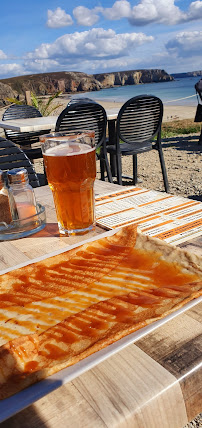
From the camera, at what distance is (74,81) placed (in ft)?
223

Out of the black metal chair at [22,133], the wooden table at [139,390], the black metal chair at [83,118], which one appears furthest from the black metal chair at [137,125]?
the wooden table at [139,390]

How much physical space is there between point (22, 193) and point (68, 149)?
230mm

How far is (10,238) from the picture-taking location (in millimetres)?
997

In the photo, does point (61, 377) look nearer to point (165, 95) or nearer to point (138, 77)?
point (165, 95)

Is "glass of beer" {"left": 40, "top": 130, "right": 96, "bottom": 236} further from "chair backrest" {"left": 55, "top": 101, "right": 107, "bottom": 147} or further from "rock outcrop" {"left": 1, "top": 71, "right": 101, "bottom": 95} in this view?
"rock outcrop" {"left": 1, "top": 71, "right": 101, "bottom": 95}

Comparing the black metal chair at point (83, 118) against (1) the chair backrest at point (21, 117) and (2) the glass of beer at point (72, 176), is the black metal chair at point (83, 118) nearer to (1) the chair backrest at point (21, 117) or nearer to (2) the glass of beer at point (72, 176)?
(1) the chair backrest at point (21, 117)

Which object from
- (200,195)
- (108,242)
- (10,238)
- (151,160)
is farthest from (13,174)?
(151,160)

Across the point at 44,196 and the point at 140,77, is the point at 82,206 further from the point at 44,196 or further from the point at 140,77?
the point at 140,77

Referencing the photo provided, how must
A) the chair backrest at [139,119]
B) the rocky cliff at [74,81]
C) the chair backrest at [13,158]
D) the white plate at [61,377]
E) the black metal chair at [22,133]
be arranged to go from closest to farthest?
1. the white plate at [61,377]
2. the chair backrest at [13,158]
3. the chair backrest at [139,119]
4. the black metal chair at [22,133]
5. the rocky cliff at [74,81]

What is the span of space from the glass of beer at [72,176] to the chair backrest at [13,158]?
4.66 ft

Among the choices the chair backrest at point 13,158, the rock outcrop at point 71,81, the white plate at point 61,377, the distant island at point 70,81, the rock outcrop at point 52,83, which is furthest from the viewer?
the rock outcrop at point 52,83

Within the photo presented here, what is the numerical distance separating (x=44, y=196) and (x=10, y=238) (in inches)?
19.1

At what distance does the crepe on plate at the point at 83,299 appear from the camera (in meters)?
0.50

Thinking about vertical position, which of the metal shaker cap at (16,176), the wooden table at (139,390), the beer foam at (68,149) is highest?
the beer foam at (68,149)
